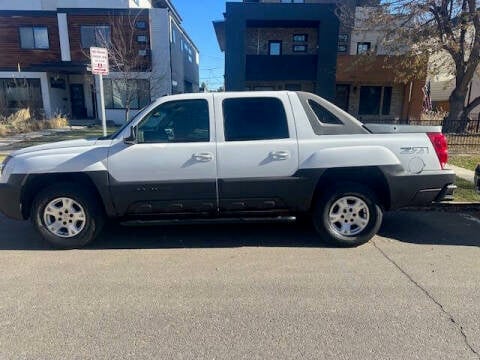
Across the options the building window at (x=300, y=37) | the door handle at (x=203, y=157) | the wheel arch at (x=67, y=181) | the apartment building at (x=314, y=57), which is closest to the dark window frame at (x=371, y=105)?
the apartment building at (x=314, y=57)

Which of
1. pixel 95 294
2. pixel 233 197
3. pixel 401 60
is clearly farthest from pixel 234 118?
pixel 401 60

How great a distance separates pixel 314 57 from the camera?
62.3 ft

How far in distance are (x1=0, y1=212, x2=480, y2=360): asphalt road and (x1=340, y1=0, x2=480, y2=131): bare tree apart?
1192 centimetres

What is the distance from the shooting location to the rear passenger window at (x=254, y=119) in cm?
412

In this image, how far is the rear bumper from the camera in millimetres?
4160

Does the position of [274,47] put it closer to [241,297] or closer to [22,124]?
[22,124]

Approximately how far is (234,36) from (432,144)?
52.2ft

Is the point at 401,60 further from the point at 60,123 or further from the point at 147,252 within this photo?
the point at 60,123

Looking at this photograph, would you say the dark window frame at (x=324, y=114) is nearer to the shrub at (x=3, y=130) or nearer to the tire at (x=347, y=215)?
the tire at (x=347, y=215)

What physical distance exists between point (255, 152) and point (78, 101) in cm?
2390

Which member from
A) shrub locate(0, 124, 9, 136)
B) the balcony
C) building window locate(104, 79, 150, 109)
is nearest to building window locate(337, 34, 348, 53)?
the balcony

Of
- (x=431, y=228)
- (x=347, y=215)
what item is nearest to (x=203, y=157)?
(x=347, y=215)

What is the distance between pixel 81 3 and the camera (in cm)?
2438

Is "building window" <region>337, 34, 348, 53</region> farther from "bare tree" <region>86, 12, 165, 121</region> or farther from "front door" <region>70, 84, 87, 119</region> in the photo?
"front door" <region>70, 84, 87, 119</region>
